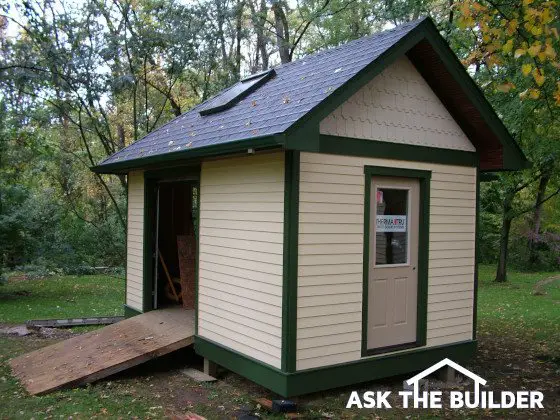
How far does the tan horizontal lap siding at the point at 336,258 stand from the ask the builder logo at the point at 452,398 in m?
0.48

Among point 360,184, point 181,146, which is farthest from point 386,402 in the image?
point 181,146

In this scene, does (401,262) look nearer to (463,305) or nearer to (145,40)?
(463,305)

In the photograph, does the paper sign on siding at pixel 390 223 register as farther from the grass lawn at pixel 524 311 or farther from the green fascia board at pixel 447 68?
the grass lawn at pixel 524 311

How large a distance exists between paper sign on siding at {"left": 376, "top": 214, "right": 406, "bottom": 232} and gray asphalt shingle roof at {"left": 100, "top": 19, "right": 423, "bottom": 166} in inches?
70.4

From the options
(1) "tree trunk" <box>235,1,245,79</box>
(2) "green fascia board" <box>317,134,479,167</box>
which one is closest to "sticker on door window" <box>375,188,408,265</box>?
(2) "green fascia board" <box>317,134,479,167</box>

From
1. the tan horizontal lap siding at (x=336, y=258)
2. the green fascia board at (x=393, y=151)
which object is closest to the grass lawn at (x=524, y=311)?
the tan horizontal lap siding at (x=336, y=258)

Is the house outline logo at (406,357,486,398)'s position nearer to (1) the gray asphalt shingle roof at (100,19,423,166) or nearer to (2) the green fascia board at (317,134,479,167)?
(2) the green fascia board at (317,134,479,167)

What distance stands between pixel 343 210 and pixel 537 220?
18421 millimetres

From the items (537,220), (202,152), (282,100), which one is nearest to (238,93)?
(282,100)

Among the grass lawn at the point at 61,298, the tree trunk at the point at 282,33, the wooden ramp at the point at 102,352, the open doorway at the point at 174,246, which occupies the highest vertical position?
the tree trunk at the point at 282,33

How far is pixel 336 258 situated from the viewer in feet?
20.0

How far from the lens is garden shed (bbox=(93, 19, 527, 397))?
5.82m

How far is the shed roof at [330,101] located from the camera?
5.67m

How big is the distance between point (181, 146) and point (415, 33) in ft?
10.6
